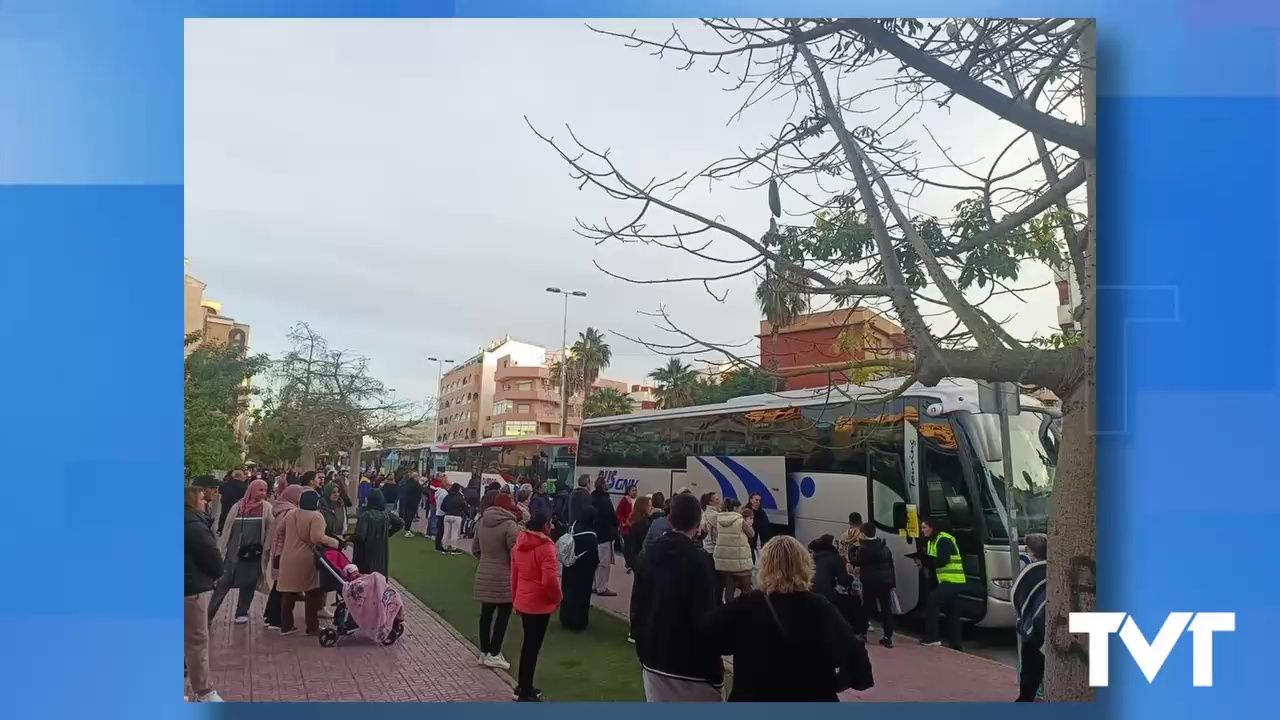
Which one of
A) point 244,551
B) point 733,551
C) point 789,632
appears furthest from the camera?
point 244,551

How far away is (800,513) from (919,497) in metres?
0.60

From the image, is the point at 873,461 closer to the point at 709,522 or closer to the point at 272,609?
the point at 709,522

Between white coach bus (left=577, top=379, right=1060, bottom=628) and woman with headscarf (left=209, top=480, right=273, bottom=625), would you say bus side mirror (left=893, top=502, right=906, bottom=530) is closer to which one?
white coach bus (left=577, top=379, right=1060, bottom=628)

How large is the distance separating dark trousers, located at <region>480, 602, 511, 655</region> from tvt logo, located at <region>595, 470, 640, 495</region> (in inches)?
30.5

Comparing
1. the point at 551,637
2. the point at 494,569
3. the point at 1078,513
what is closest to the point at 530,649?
the point at 551,637

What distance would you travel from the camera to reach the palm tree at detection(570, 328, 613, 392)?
3.97 m

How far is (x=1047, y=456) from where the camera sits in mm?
3924

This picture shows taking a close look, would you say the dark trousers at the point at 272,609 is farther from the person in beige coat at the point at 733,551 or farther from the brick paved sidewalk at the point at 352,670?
the person in beige coat at the point at 733,551

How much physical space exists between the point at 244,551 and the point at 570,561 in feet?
5.16

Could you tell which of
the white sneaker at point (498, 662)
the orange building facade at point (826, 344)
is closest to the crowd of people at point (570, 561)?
the white sneaker at point (498, 662)

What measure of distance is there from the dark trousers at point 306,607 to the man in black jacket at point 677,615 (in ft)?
5.46

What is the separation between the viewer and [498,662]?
4105 millimetres

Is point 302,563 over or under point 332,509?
under
